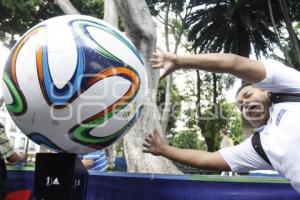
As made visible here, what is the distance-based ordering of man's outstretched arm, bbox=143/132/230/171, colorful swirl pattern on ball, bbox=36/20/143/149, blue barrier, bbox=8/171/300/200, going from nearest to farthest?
colorful swirl pattern on ball, bbox=36/20/143/149, man's outstretched arm, bbox=143/132/230/171, blue barrier, bbox=8/171/300/200

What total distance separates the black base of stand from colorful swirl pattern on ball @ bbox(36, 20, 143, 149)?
0.17m

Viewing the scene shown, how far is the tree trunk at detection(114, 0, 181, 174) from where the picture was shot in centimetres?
473

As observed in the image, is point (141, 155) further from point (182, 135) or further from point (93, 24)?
point (182, 135)

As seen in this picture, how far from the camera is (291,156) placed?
1967mm

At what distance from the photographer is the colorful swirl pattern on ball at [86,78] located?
1936 millimetres

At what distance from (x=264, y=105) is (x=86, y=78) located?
36.1 inches

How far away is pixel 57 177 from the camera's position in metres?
2.19

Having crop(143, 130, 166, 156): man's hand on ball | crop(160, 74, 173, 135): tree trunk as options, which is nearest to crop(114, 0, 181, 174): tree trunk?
crop(143, 130, 166, 156): man's hand on ball

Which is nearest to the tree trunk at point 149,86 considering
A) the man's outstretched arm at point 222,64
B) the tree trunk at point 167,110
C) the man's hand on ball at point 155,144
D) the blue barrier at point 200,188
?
the blue barrier at point 200,188

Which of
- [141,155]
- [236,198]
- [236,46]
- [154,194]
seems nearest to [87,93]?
[154,194]

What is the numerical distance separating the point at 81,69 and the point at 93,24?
301 mm

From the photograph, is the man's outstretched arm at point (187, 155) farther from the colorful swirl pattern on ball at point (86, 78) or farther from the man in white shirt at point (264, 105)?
the colorful swirl pattern on ball at point (86, 78)

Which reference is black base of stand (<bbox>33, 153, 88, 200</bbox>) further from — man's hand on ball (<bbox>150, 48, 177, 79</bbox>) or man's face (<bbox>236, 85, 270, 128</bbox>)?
man's face (<bbox>236, 85, 270, 128</bbox>)

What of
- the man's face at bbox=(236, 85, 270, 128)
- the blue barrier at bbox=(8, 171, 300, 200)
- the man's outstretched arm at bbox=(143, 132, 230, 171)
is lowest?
the blue barrier at bbox=(8, 171, 300, 200)
